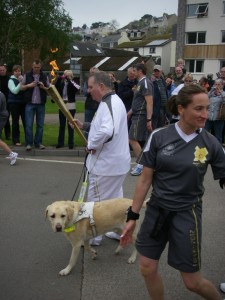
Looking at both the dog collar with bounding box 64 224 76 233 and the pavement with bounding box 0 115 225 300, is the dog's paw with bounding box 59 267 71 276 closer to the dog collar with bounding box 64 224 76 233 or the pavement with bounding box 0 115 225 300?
the pavement with bounding box 0 115 225 300

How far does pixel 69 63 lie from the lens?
67125mm

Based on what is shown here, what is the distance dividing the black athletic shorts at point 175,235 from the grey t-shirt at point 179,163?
67 millimetres

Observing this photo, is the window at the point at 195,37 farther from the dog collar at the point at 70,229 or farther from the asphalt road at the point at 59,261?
the dog collar at the point at 70,229

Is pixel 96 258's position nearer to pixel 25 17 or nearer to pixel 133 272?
pixel 133 272

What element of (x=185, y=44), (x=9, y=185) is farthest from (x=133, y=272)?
(x=185, y=44)

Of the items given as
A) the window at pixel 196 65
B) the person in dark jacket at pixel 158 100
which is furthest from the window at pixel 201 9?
the person in dark jacket at pixel 158 100

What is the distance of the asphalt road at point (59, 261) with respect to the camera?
12.3 feet

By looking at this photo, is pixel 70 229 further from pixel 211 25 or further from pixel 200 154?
pixel 211 25

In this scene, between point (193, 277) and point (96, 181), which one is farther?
point (96, 181)

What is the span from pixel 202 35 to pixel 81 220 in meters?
45.4

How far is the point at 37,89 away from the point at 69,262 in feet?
20.1

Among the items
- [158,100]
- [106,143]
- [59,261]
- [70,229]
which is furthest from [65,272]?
[158,100]

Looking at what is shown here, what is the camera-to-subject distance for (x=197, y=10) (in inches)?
1769

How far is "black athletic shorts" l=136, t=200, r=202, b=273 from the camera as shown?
9.23ft
